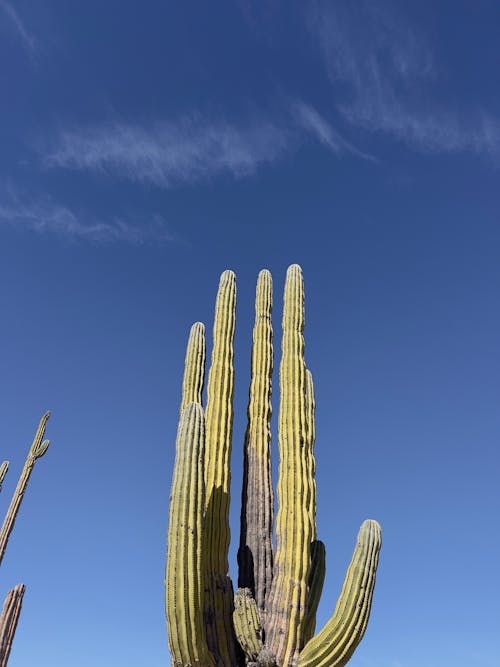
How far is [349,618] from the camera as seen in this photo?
17.9 ft

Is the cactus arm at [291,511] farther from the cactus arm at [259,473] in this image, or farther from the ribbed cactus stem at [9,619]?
the ribbed cactus stem at [9,619]

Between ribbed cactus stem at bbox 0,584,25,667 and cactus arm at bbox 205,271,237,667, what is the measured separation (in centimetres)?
529

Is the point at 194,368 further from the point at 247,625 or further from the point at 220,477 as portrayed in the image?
the point at 247,625

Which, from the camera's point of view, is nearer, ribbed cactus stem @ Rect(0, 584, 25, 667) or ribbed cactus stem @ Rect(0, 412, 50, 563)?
ribbed cactus stem @ Rect(0, 584, 25, 667)

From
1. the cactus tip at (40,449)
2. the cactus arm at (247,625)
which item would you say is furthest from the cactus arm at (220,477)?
the cactus tip at (40,449)

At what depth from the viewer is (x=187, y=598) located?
499 cm

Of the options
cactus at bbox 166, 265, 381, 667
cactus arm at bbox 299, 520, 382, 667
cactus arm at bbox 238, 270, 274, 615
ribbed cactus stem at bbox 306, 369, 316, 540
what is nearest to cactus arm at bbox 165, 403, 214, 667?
cactus at bbox 166, 265, 381, 667

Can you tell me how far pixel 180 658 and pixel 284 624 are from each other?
→ 108 cm

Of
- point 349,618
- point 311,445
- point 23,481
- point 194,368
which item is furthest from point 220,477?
point 23,481

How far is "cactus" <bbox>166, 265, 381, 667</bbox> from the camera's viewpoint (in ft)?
16.8

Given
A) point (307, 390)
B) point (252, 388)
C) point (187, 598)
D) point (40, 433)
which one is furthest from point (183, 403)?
point (40, 433)

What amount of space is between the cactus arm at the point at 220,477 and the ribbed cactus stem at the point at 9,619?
208 inches

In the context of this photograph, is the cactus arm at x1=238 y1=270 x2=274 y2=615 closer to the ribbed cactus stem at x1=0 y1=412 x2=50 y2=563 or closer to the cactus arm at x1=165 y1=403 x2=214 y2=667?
the cactus arm at x1=165 y1=403 x2=214 y2=667

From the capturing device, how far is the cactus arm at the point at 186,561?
4.98m
